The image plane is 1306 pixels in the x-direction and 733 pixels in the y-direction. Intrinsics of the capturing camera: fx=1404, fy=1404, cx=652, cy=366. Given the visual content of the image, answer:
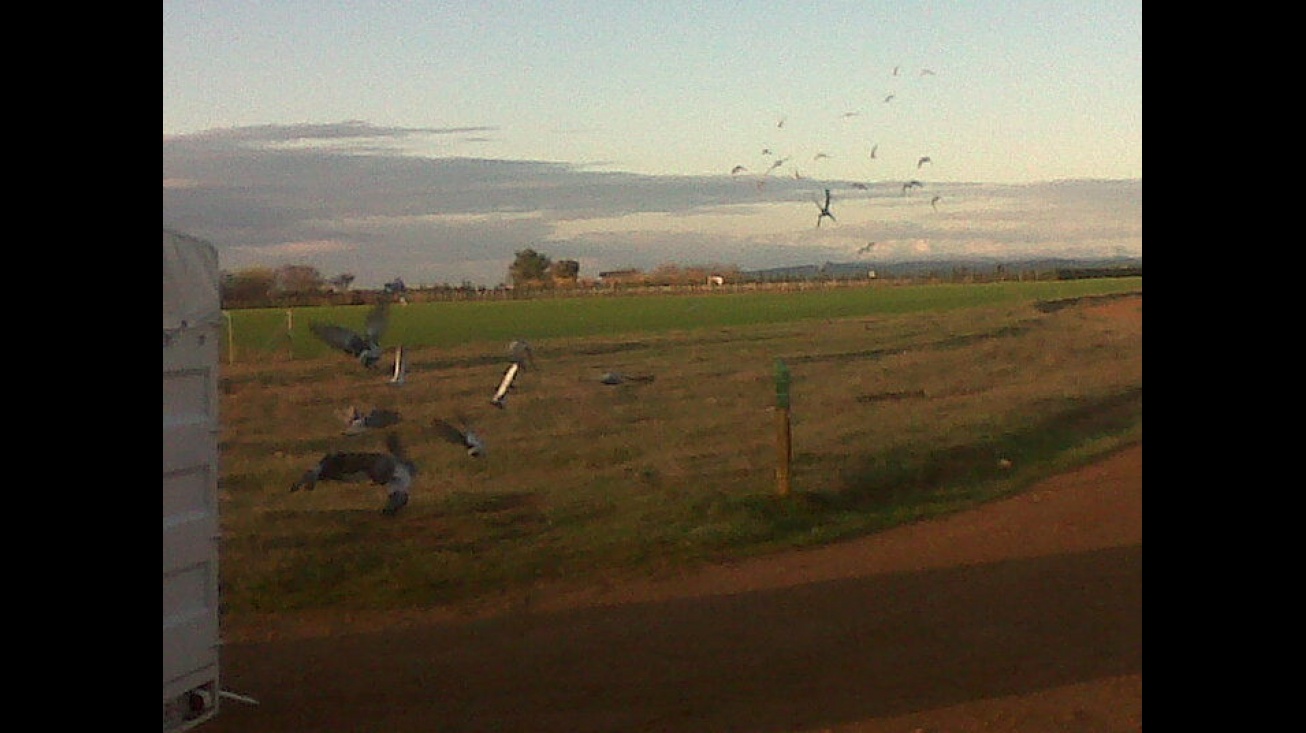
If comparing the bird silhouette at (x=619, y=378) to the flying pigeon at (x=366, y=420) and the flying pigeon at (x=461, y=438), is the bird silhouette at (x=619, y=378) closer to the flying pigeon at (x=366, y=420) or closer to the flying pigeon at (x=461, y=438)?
the flying pigeon at (x=461, y=438)

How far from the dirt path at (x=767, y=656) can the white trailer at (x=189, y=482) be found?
1158mm

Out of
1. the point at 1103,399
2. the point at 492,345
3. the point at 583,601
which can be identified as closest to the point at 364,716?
the point at 583,601

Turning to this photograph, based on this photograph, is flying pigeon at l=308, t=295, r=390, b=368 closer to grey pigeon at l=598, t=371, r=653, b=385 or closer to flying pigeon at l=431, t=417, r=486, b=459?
flying pigeon at l=431, t=417, r=486, b=459

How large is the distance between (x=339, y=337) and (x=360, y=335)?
0.76m

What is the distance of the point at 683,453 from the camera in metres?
16.5

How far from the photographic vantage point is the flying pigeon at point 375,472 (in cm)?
1232

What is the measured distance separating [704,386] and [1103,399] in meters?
6.62

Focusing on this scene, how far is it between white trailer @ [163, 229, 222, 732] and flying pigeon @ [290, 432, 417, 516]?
22.4 ft

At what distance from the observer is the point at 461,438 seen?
15.6 m

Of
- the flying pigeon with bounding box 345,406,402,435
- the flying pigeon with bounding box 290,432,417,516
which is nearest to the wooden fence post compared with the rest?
the flying pigeon with bounding box 290,432,417,516

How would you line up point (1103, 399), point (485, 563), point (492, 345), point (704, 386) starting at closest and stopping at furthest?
point (485, 563)
point (1103, 399)
point (704, 386)
point (492, 345)

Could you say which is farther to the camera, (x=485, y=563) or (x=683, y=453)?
(x=683, y=453)
